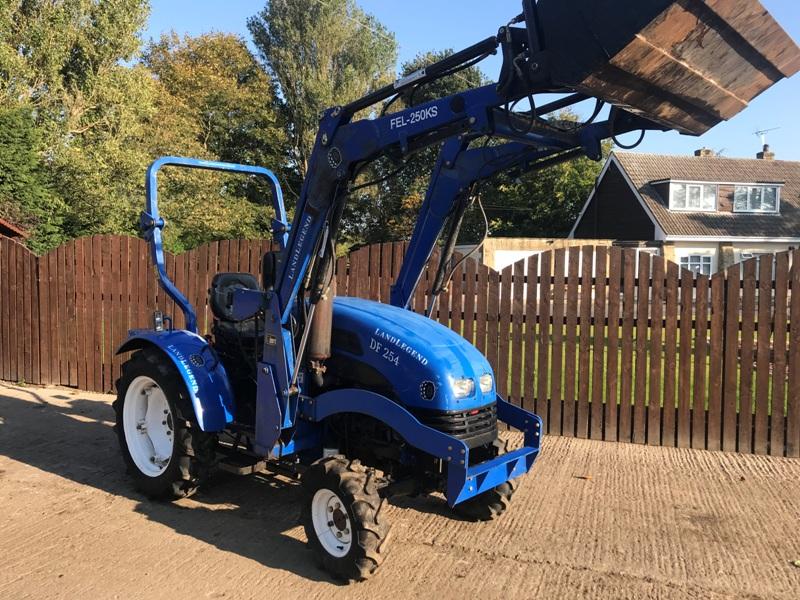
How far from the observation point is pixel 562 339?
6.67 m

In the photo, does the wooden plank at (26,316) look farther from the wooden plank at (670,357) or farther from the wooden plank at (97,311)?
the wooden plank at (670,357)

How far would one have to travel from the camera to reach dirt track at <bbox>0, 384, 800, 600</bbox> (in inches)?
144

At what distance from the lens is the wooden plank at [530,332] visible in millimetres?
6762

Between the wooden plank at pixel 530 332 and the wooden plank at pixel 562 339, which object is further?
the wooden plank at pixel 530 332

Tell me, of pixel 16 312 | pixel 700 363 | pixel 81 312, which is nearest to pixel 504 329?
pixel 700 363

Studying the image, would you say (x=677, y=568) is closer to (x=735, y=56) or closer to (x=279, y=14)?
(x=735, y=56)

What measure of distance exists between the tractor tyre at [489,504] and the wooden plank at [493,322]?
2507 millimetres

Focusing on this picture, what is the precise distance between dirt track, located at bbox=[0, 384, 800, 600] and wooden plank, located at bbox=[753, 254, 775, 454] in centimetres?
24

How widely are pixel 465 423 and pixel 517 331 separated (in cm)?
315

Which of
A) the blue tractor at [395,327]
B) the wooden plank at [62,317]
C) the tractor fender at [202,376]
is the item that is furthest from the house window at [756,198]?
the tractor fender at [202,376]

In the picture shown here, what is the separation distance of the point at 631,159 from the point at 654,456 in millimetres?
29178

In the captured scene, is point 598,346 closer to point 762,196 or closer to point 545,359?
point 545,359

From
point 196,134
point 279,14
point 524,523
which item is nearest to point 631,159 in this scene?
point 279,14

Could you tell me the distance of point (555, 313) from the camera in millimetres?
6691
